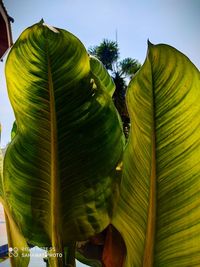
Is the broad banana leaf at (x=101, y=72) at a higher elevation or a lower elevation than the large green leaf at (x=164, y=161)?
higher

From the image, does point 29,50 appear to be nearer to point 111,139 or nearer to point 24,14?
point 111,139

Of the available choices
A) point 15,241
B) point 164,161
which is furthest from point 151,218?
point 15,241

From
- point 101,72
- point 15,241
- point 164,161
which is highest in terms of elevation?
point 101,72

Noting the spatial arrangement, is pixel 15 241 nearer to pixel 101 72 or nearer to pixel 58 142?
pixel 58 142

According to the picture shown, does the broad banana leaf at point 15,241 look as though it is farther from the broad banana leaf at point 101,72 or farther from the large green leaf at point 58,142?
the broad banana leaf at point 101,72

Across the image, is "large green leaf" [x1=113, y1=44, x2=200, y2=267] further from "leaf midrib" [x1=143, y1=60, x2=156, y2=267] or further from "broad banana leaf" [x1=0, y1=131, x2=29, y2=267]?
"broad banana leaf" [x1=0, y1=131, x2=29, y2=267]

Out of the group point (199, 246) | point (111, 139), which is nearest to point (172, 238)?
point (199, 246)

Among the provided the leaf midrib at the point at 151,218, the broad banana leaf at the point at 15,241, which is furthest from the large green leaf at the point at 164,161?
the broad banana leaf at the point at 15,241
